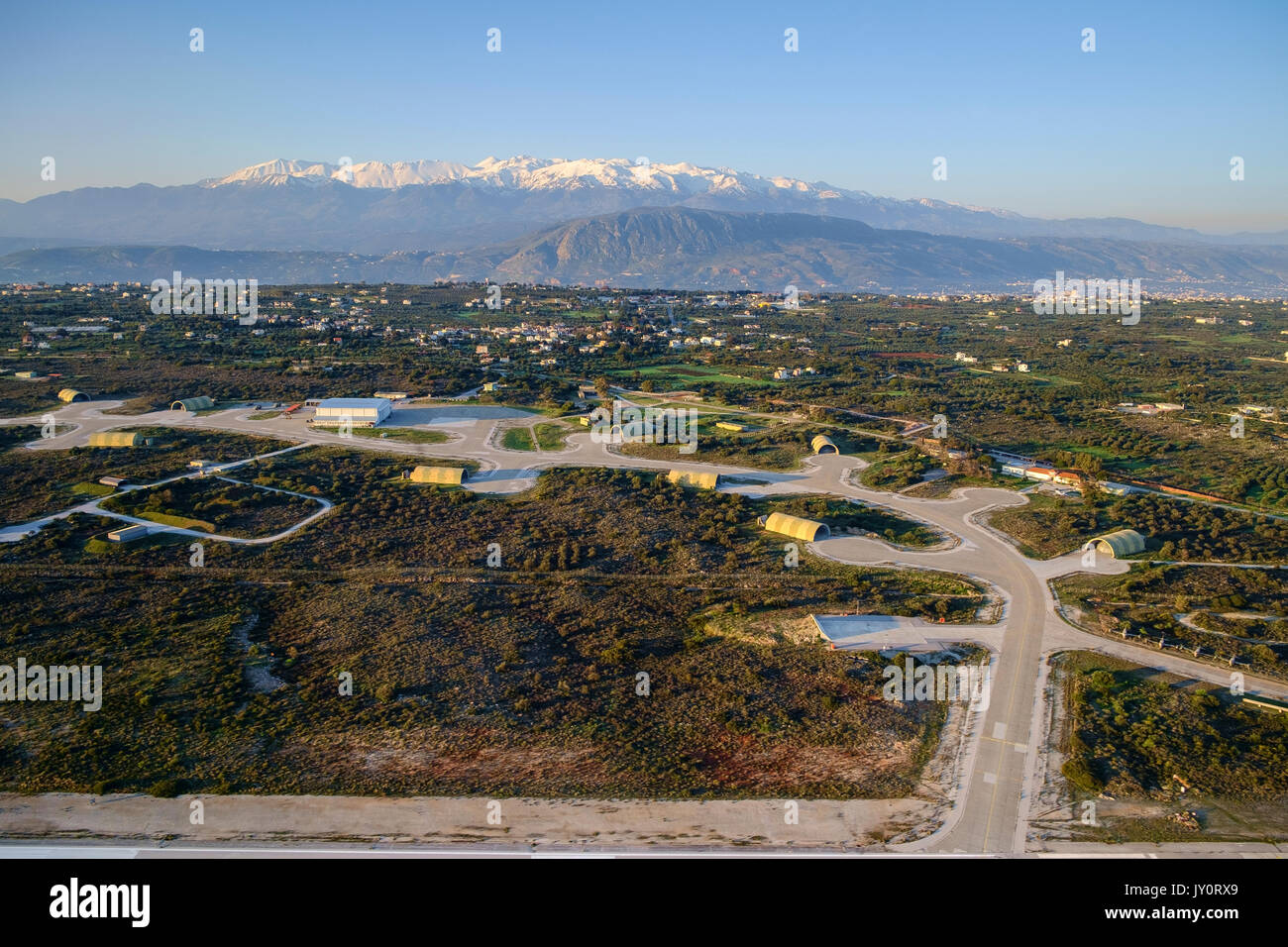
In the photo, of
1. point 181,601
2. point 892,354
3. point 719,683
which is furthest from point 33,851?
point 892,354

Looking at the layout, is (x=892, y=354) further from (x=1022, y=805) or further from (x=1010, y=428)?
(x=1022, y=805)

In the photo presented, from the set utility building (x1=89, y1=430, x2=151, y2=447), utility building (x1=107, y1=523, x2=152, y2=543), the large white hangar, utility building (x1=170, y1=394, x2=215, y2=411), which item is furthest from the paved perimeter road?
utility building (x1=107, y1=523, x2=152, y2=543)

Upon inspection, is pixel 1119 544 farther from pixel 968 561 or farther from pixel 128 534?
pixel 128 534

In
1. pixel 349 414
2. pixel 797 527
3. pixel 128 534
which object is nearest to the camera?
pixel 128 534

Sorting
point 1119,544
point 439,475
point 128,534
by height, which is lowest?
point 1119,544

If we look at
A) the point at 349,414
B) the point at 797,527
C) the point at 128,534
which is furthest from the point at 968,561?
the point at 349,414

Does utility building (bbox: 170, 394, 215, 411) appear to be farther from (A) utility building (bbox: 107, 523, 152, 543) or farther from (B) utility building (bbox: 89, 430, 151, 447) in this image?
(A) utility building (bbox: 107, 523, 152, 543)

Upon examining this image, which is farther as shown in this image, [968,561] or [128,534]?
[128,534]

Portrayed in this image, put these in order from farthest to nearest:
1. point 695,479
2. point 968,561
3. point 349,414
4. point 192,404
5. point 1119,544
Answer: point 192,404
point 349,414
point 695,479
point 1119,544
point 968,561

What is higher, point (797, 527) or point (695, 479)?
point (695, 479)

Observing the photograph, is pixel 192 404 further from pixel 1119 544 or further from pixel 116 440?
pixel 1119 544
